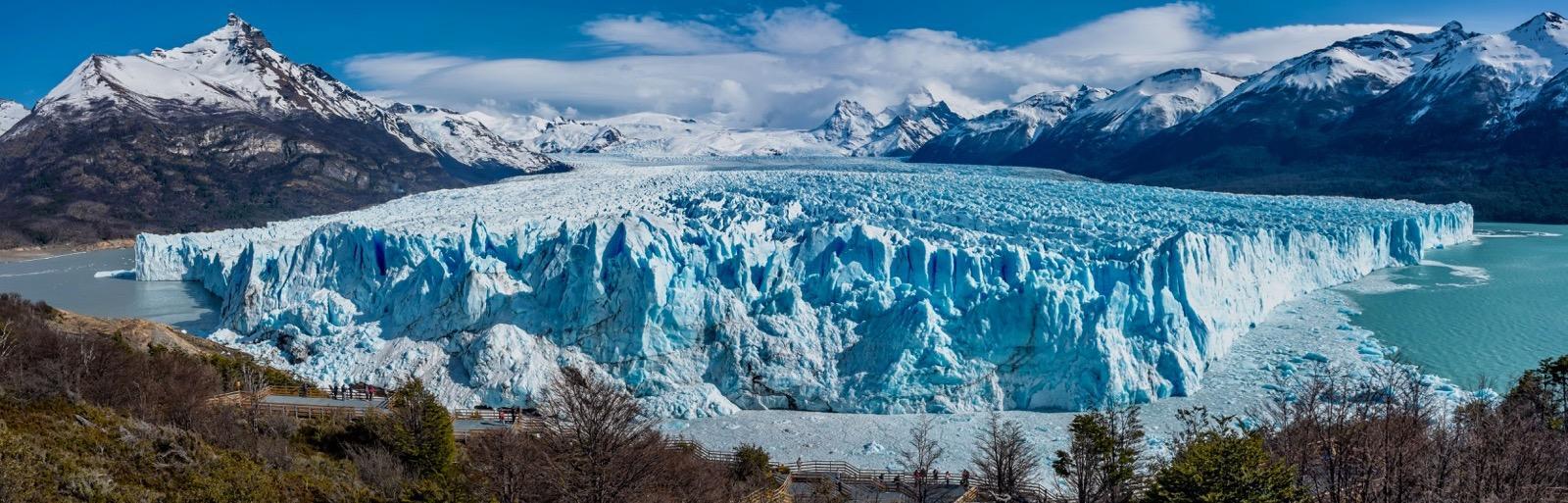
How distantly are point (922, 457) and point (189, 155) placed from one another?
70467 millimetres

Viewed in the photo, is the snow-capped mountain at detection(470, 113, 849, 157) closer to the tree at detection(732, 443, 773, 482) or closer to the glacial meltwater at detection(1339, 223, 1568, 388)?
the glacial meltwater at detection(1339, 223, 1568, 388)

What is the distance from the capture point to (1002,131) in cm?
13062

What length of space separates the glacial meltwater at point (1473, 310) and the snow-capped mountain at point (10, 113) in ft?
367

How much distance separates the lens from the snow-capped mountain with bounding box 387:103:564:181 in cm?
9244

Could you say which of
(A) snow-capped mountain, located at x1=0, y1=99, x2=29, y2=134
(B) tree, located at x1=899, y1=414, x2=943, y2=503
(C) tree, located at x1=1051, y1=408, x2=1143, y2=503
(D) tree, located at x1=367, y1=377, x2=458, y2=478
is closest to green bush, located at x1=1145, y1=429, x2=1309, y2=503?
(C) tree, located at x1=1051, y1=408, x2=1143, y2=503

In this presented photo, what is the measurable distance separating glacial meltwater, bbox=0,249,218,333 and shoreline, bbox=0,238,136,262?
1.84 metres

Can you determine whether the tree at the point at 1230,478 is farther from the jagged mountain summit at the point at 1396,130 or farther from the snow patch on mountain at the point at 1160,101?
the snow patch on mountain at the point at 1160,101

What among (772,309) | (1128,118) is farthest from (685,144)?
(772,309)

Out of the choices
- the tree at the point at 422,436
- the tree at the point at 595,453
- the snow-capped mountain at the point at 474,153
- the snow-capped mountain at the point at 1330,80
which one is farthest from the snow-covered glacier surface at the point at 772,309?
the snow-capped mountain at the point at 1330,80

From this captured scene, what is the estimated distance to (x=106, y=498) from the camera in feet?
27.9

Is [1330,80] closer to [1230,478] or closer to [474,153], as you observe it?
[474,153]

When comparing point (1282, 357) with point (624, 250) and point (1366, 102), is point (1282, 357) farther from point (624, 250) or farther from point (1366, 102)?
point (1366, 102)

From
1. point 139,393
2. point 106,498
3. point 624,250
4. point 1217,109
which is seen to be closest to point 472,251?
point 624,250

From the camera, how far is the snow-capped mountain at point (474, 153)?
92438mm
